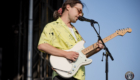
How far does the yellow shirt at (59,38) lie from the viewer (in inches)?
72.7

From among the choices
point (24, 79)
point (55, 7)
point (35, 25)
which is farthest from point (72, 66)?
point (55, 7)

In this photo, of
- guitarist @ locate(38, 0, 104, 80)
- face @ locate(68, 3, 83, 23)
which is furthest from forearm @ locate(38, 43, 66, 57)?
face @ locate(68, 3, 83, 23)

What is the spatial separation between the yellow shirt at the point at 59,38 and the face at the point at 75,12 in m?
0.13

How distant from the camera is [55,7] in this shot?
5.21 m

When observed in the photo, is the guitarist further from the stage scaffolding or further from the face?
the stage scaffolding

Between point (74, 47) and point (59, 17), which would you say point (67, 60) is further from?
point (59, 17)

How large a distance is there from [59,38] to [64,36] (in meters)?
0.05

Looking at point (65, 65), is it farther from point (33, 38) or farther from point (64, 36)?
point (33, 38)

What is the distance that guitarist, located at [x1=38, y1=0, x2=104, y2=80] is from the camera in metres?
1.81

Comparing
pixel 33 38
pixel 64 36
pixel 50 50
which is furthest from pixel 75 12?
pixel 33 38

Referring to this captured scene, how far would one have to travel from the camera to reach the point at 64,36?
1.90 metres

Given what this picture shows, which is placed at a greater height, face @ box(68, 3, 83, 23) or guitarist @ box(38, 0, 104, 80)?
face @ box(68, 3, 83, 23)

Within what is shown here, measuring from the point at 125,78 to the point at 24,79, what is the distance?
7.18ft

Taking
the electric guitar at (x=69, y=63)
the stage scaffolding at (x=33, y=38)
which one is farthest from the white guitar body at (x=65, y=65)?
the stage scaffolding at (x=33, y=38)
